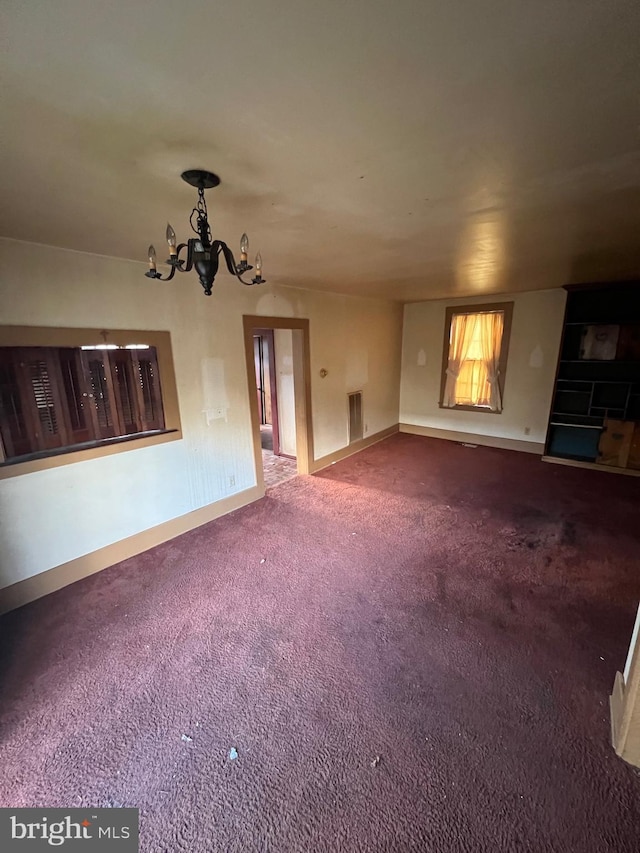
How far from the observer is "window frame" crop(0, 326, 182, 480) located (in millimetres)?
2344

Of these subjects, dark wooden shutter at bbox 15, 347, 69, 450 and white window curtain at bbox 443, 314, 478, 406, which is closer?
dark wooden shutter at bbox 15, 347, 69, 450

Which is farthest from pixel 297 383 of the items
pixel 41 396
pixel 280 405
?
pixel 41 396

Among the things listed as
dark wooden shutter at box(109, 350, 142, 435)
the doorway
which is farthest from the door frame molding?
dark wooden shutter at box(109, 350, 142, 435)

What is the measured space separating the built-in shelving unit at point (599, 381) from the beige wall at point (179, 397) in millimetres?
3363

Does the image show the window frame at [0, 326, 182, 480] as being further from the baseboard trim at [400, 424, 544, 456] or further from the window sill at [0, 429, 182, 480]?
the baseboard trim at [400, 424, 544, 456]

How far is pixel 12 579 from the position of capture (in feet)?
8.02

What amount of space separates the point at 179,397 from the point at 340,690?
2.58 metres

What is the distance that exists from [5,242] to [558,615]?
428cm

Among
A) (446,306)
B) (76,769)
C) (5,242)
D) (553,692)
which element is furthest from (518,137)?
(446,306)

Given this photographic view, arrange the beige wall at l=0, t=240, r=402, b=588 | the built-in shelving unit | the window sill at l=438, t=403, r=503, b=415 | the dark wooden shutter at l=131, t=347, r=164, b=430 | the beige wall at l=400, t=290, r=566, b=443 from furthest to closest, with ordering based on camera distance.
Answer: the window sill at l=438, t=403, r=503, b=415, the beige wall at l=400, t=290, r=566, b=443, the built-in shelving unit, the dark wooden shutter at l=131, t=347, r=164, b=430, the beige wall at l=0, t=240, r=402, b=588

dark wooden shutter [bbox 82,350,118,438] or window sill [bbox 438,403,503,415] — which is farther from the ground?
dark wooden shutter [bbox 82,350,118,438]

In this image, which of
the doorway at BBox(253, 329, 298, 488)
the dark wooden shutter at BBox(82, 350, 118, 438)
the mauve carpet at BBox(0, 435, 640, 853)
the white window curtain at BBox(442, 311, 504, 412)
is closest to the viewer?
the mauve carpet at BBox(0, 435, 640, 853)

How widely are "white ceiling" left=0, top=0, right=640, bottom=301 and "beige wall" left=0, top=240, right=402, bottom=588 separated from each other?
1.39 ft

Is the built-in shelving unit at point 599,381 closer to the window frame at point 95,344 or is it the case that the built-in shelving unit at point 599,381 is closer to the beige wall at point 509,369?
the beige wall at point 509,369
